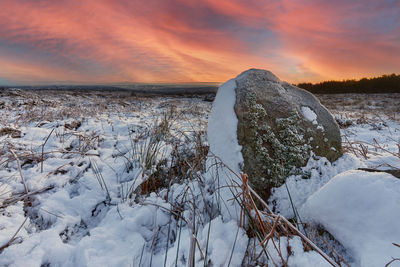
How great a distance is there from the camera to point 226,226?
4.39ft

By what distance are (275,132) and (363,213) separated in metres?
0.88

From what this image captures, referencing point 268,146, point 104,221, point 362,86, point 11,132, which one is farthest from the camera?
point 362,86

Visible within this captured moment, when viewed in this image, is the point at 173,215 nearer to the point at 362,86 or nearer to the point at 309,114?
the point at 309,114

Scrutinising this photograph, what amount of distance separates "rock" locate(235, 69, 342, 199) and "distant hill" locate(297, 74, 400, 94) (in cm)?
2213

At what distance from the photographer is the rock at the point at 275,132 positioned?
1671mm

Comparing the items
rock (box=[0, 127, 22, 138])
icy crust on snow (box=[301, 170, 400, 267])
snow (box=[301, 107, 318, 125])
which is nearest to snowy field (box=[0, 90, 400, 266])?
icy crust on snow (box=[301, 170, 400, 267])

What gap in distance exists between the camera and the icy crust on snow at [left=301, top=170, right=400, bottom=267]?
90 centimetres

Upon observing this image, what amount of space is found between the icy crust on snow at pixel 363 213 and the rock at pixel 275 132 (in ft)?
1.42

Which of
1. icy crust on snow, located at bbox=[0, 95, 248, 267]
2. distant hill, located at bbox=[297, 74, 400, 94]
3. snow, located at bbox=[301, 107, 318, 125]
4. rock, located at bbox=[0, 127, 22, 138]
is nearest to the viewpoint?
icy crust on snow, located at bbox=[0, 95, 248, 267]

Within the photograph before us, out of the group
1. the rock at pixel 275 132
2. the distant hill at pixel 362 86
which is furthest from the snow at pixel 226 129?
the distant hill at pixel 362 86

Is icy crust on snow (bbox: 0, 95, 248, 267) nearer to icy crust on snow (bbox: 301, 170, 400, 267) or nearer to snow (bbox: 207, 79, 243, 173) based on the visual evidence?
snow (bbox: 207, 79, 243, 173)

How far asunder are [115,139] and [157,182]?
61.7 inches

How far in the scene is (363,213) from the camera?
1.04 m

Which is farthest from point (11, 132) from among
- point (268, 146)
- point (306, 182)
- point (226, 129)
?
point (306, 182)
